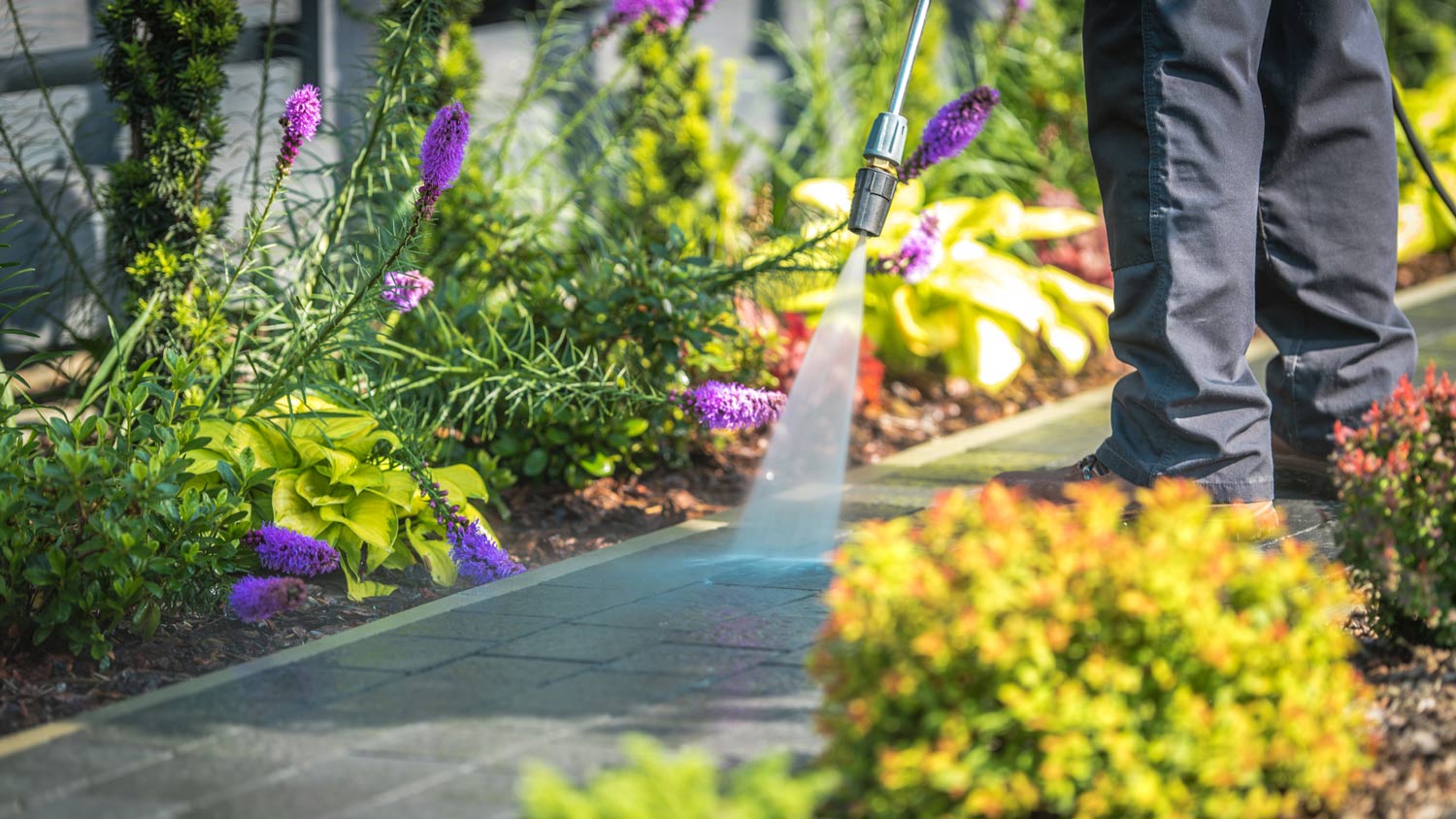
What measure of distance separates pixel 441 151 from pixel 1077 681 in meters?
1.36

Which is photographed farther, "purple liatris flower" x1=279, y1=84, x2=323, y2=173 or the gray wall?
the gray wall

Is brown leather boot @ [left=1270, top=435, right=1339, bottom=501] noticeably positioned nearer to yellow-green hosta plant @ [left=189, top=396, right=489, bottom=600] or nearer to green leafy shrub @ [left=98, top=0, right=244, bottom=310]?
yellow-green hosta plant @ [left=189, top=396, right=489, bottom=600]

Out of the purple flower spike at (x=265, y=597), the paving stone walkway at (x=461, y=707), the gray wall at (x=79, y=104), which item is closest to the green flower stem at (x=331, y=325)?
the purple flower spike at (x=265, y=597)

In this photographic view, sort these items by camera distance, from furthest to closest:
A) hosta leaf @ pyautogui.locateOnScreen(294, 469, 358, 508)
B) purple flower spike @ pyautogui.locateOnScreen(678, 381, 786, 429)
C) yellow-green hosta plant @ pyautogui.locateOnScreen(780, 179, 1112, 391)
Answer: yellow-green hosta plant @ pyautogui.locateOnScreen(780, 179, 1112, 391)
purple flower spike @ pyautogui.locateOnScreen(678, 381, 786, 429)
hosta leaf @ pyautogui.locateOnScreen(294, 469, 358, 508)

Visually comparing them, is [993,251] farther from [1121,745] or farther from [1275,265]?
[1121,745]

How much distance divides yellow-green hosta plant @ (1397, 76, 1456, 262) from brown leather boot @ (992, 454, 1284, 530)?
3.40 m

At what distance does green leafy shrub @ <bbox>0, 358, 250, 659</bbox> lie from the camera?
2141mm

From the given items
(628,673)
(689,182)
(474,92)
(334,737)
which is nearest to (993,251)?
(689,182)

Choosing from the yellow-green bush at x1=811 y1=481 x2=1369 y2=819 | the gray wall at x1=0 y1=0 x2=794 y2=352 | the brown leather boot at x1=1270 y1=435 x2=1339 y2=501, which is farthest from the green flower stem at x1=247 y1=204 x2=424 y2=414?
the brown leather boot at x1=1270 y1=435 x2=1339 y2=501

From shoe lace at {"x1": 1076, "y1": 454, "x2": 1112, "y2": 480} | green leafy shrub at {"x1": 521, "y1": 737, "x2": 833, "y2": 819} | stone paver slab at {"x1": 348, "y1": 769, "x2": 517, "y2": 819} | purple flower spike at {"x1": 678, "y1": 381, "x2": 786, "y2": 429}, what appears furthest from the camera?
purple flower spike at {"x1": 678, "y1": 381, "x2": 786, "y2": 429}

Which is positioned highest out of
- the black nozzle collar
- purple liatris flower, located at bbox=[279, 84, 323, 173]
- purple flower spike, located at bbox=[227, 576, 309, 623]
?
purple liatris flower, located at bbox=[279, 84, 323, 173]

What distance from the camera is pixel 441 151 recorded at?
2.37 metres

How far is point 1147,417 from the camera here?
2660 millimetres

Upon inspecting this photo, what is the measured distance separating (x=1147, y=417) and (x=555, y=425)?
4.13ft
